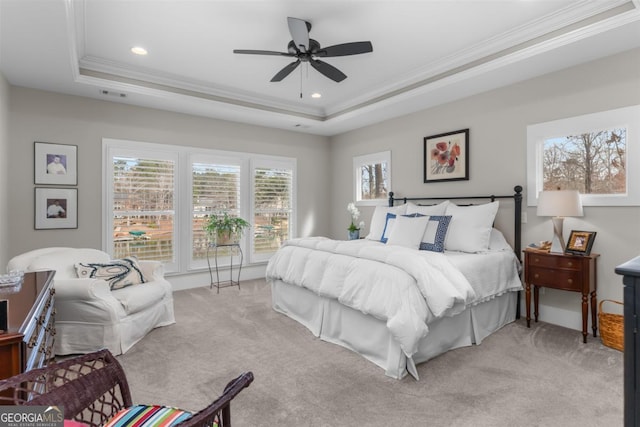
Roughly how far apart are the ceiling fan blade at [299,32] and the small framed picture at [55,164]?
326 cm

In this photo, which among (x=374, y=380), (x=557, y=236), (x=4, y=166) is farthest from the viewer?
(x=4, y=166)

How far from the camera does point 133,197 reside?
464cm

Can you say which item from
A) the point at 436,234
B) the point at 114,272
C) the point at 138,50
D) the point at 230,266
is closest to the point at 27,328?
the point at 114,272

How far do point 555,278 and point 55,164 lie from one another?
18.6 ft

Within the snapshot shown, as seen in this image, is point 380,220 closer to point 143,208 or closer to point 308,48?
point 308,48

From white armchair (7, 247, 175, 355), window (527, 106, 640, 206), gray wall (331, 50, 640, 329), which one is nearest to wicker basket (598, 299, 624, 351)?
gray wall (331, 50, 640, 329)

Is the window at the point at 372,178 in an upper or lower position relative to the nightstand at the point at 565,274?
upper

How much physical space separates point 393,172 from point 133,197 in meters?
3.86

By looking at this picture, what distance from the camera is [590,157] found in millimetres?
3297

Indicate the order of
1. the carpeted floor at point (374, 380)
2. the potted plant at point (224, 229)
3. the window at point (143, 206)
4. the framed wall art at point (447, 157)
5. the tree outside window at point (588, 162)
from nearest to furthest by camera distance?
the carpeted floor at point (374, 380)
the tree outside window at point (588, 162)
the framed wall art at point (447, 157)
the window at point (143, 206)
the potted plant at point (224, 229)

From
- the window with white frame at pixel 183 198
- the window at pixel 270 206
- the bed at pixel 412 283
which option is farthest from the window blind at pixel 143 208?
the bed at pixel 412 283

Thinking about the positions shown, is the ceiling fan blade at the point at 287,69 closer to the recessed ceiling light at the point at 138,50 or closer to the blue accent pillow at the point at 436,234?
the recessed ceiling light at the point at 138,50

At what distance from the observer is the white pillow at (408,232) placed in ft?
12.2

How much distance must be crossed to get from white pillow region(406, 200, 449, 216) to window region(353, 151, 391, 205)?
1.03 m
